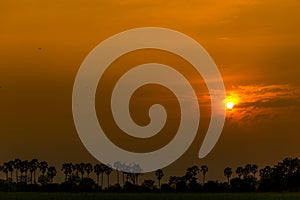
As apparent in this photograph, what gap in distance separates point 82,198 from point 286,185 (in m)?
61.0

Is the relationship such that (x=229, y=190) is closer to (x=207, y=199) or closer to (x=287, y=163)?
(x=287, y=163)

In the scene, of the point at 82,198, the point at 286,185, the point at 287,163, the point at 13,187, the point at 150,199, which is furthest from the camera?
the point at 287,163

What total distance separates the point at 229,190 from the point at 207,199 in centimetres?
4920

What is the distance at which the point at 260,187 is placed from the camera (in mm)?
129750

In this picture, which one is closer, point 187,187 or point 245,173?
point 187,187

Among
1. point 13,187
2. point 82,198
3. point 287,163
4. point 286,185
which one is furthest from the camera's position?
point 287,163

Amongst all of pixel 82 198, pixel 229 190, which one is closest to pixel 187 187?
pixel 229 190

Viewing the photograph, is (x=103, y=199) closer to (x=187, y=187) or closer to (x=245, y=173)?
(x=187, y=187)

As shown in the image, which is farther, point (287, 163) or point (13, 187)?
point (287, 163)

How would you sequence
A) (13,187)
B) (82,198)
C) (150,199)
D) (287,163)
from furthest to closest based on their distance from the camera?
(287,163), (13,187), (150,199), (82,198)

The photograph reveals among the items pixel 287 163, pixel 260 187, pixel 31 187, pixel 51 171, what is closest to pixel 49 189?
pixel 31 187

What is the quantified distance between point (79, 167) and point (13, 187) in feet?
99.2

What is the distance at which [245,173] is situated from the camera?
144 metres

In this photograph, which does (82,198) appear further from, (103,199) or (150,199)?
(150,199)
